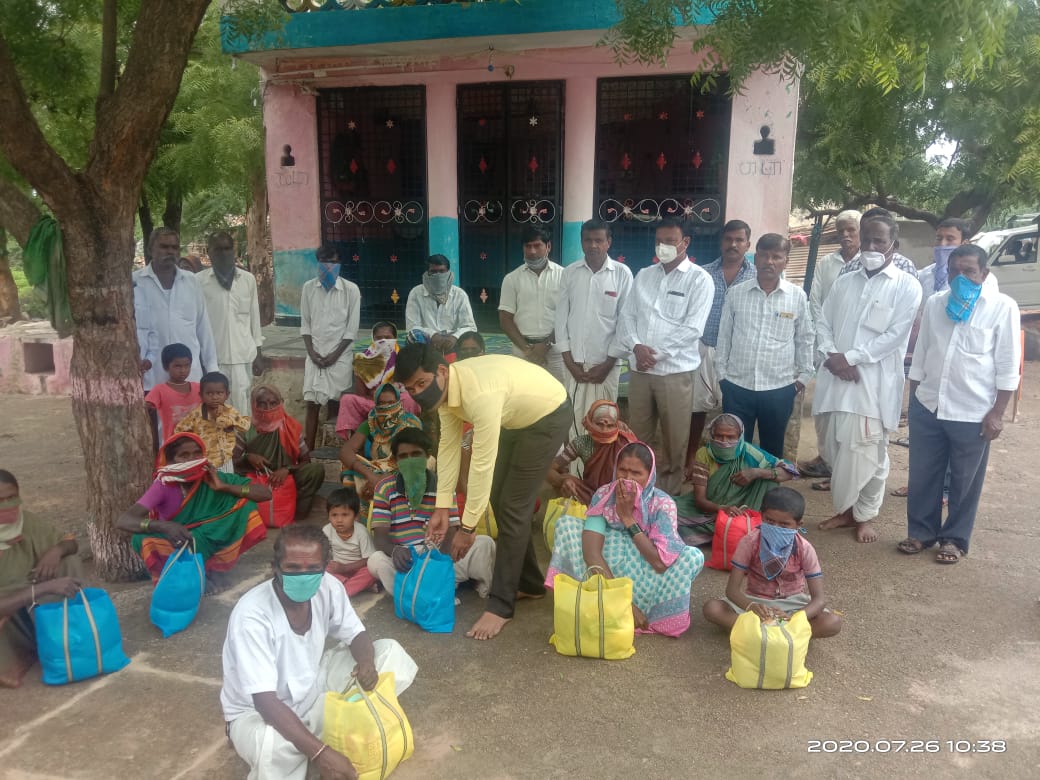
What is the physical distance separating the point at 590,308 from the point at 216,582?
3.18 m

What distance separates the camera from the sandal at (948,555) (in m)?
5.21

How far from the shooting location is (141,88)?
464cm

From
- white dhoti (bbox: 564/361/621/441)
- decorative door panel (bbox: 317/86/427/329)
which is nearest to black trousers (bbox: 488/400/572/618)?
white dhoti (bbox: 564/361/621/441)

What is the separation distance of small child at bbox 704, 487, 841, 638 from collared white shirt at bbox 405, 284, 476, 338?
3.42 m

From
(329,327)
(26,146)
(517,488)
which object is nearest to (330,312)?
(329,327)

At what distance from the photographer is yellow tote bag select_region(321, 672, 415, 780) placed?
3047 millimetres

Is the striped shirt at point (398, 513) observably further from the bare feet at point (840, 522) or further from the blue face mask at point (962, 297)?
the blue face mask at point (962, 297)

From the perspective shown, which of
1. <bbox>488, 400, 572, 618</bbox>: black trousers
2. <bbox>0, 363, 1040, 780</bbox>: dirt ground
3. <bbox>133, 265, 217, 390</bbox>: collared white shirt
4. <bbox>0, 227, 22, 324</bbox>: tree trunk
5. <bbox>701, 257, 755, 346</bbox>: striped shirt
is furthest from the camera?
<bbox>0, 227, 22, 324</bbox>: tree trunk

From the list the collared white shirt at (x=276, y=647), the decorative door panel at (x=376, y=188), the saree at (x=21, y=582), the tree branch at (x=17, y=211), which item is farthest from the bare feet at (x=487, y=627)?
the decorative door panel at (x=376, y=188)

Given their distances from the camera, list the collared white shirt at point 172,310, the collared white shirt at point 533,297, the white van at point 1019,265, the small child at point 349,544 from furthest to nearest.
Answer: the white van at point 1019,265 → the collared white shirt at point 533,297 → the collared white shirt at point 172,310 → the small child at point 349,544

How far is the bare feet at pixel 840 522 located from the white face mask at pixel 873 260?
166 cm

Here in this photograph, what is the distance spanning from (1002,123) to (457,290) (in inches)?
341

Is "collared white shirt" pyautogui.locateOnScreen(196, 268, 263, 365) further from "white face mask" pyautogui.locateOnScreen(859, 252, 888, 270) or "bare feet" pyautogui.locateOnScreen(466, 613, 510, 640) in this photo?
"white face mask" pyautogui.locateOnScreen(859, 252, 888, 270)

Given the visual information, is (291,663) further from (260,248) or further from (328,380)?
(260,248)
